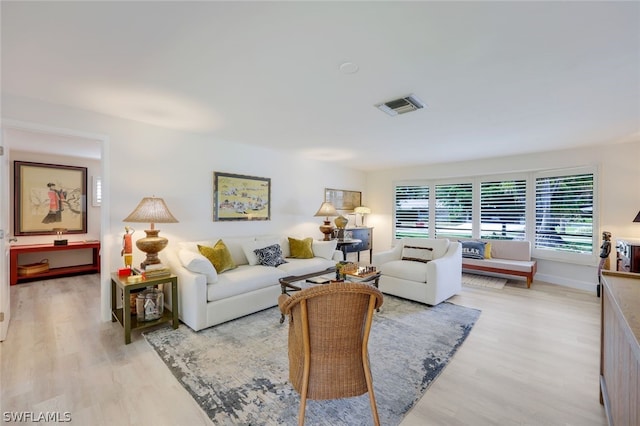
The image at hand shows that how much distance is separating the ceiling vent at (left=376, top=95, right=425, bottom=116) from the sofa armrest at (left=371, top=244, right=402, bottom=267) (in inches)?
91.7

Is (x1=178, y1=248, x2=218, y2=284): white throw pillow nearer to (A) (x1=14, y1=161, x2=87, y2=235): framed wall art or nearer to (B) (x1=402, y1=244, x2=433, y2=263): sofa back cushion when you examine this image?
(B) (x1=402, y1=244, x2=433, y2=263): sofa back cushion

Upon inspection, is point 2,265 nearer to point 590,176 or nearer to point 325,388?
point 325,388

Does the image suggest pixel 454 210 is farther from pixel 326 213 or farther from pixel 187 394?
pixel 187 394

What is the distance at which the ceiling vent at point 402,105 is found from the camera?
2.66 metres

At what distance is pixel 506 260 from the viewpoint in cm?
506

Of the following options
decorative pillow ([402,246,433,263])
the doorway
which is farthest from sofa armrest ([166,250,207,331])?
decorative pillow ([402,246,433,263])

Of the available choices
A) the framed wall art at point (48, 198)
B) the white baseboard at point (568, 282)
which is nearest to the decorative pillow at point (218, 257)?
the framed wall art at point (48, 198)

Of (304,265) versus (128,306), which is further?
(304,265)

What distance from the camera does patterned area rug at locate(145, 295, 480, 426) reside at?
1760 millimetres

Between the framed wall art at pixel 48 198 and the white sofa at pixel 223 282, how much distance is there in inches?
133

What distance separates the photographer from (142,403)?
5.95ft

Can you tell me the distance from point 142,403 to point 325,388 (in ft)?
4.24

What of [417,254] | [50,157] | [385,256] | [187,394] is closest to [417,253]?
[417,254]

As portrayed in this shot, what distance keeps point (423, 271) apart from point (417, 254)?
1.87ft
